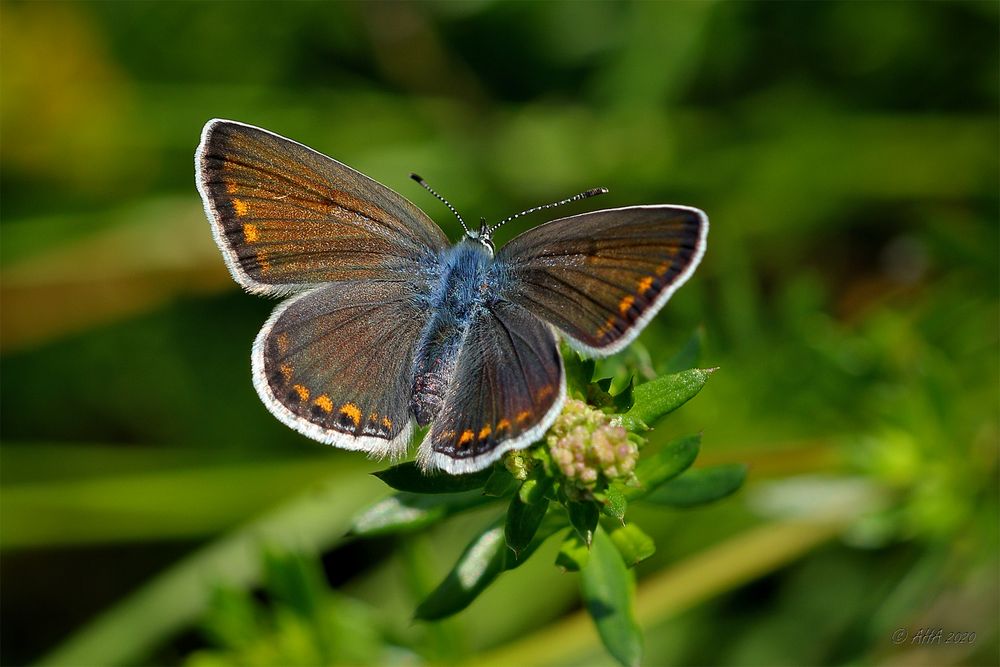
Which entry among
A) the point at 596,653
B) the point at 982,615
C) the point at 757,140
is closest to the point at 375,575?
the point at 596,653

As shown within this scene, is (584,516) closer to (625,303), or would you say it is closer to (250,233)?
(625,303)

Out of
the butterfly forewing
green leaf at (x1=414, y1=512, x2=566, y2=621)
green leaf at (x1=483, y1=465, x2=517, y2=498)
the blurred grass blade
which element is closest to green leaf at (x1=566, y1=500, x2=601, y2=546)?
green leaf at (x1=483, y1=465, x2=517, y2=498)

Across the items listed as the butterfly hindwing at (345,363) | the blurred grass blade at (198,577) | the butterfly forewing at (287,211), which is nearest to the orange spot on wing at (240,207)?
the butterfly forewing at (287,211)

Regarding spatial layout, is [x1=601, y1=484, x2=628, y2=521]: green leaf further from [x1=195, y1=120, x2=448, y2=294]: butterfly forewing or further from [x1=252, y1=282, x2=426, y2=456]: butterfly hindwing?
[x1=195, y1=120, x2=448, y2=294]: butterfly forewing

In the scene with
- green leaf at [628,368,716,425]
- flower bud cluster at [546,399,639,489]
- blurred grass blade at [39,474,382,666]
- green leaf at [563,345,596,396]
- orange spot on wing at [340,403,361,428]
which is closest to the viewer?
flower bud cluster at [546,399,639,489]

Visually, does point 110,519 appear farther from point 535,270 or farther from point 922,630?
point 922,630
